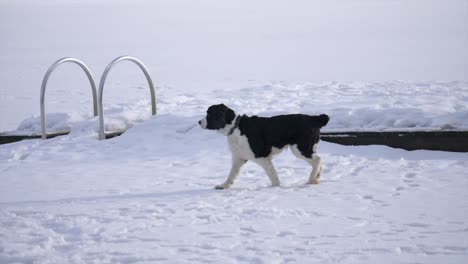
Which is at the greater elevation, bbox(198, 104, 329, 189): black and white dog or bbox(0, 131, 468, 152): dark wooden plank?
bbox(198, 104, 329, 189): black and white dog

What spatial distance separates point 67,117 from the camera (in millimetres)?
11250

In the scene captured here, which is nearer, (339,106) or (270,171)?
(270,171)

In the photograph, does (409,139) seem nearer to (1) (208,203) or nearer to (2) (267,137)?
(2) (267,137)

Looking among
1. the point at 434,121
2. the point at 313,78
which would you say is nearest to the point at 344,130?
the point at 434,121

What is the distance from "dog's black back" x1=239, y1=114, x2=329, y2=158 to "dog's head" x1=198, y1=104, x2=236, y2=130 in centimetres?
19

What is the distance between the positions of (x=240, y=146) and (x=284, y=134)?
484mm

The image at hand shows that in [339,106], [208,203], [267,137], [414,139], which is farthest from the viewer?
[339,106]

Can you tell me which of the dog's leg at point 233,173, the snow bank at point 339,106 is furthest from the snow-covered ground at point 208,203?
the snow bank at point 339,106

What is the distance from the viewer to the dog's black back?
6.74 m

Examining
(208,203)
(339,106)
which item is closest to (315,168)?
(208,203)

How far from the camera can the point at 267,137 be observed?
6.76m

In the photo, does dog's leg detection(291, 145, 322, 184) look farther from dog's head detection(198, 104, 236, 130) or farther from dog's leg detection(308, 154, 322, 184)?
dog's head detection(198, 104, 236, 130)

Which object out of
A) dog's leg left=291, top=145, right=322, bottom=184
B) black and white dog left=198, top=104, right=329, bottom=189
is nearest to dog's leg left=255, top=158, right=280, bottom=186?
black and white dog left=198, top=104, right=329, bottom=189

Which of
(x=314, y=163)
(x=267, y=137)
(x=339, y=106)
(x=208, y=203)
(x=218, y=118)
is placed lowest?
(x=208, y=203)
